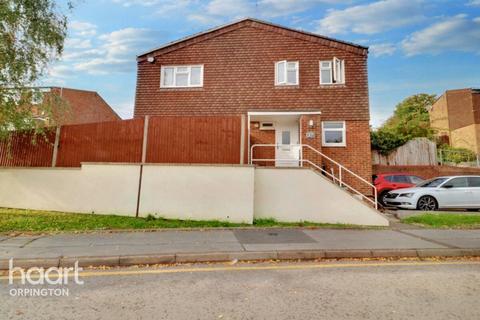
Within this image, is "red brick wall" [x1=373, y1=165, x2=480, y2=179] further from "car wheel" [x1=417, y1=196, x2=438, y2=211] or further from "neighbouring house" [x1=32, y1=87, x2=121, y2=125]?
"neighbouring house" [x1=32, y1=87, x2=121, y2=125]

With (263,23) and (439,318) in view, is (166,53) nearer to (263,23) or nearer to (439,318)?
(263,23)

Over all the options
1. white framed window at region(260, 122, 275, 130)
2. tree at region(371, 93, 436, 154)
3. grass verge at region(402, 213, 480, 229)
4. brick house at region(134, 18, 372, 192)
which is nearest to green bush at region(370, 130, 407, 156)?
tree at region(371, 93, 436, 154)

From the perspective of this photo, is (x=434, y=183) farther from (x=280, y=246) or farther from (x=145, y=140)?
(x=145, y=140)

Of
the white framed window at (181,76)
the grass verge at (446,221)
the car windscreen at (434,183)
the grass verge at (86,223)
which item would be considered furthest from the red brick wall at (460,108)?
the grass verge at (86,223)

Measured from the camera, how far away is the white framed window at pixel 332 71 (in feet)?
47.0

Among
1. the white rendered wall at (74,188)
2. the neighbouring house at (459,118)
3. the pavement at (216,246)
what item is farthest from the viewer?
the neighbouring house at (459,118)

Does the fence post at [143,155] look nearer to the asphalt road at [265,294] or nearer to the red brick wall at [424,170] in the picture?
the asphalt road at [265,294]

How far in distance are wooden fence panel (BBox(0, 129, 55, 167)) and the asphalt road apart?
23.3ft

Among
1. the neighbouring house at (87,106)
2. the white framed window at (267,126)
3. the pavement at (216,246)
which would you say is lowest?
the pavement at (216,246)

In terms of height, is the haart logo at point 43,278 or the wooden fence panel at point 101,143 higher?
the wooden fence panel at point 101,143

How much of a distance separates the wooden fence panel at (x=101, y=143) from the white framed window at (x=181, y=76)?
534cm

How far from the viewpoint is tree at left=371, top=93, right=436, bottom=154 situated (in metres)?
20.2

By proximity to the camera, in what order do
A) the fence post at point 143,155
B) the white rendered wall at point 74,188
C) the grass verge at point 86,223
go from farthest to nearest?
the white rendered wall at point 74,188, the fence post at point 143,155, the grass verge at point 86,223

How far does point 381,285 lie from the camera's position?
4.54 meters
